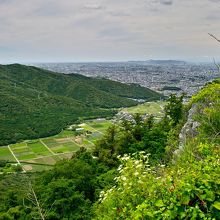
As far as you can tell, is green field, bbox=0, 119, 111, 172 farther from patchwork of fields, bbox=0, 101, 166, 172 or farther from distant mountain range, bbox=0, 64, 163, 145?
distant mountain range, bbox=0, 64, 163, 145

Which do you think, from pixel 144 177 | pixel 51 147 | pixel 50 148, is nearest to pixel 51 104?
pixel 51 147

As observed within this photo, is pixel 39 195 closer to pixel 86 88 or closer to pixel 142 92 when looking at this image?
pixel 86 88

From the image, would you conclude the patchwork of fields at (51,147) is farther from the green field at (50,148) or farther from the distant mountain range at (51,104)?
the distant mountain range at (51,104)

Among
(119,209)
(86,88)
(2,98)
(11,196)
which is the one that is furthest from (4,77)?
(119,209)

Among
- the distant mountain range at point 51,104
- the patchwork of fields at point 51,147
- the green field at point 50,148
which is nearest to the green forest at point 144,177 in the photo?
the green field at point 50,148

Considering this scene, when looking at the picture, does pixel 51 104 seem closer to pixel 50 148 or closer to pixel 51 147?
pixel 51 147
